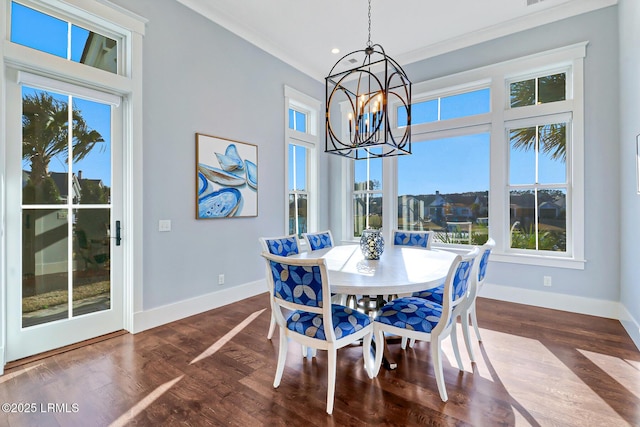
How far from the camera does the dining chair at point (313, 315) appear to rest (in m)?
1.80

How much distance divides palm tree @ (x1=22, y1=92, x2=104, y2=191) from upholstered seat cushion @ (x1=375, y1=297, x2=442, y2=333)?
298cm

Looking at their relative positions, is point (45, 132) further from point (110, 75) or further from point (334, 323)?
point (334, 323)

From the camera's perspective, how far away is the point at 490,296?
4.11 meters

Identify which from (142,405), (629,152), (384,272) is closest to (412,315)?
(384,272)

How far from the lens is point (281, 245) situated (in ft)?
9.99

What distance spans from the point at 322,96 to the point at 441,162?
7.90 ft

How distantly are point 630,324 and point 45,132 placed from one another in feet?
18.2

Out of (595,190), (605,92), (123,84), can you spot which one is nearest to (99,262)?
(123,84)

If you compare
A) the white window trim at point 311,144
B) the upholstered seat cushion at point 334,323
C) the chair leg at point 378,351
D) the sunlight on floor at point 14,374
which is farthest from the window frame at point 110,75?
the white window trim at point 311,144

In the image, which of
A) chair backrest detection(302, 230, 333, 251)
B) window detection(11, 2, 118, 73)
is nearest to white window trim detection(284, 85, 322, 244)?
chair backrest detection(302, 230, 333, 251)

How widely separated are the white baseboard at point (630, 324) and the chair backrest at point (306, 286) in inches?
112

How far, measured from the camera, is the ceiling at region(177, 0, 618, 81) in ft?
11.4

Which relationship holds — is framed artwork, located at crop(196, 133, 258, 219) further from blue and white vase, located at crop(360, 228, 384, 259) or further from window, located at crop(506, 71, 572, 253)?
window, located at crop(506, 71, 572, 253)

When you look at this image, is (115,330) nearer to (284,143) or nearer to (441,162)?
(284,143)
